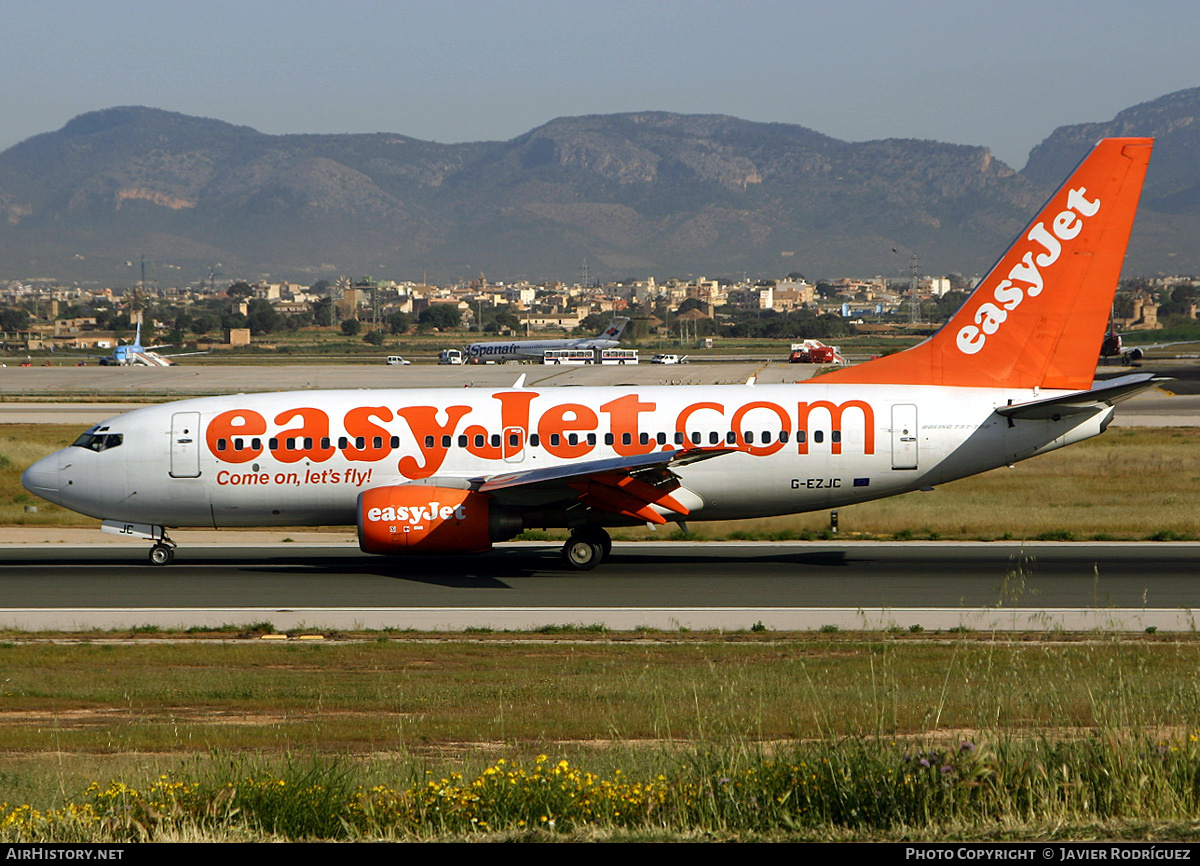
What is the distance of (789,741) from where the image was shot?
12.9 m

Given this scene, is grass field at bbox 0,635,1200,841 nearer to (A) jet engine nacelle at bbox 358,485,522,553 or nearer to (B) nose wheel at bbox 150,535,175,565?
(A) jet engine nacelle at bbox 358,485,522,553

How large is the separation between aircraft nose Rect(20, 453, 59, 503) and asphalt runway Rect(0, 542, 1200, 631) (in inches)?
73.2

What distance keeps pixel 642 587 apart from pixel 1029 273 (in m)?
12.1

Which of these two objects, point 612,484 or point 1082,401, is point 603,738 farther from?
point 1082,401

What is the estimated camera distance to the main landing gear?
2827 centimetres

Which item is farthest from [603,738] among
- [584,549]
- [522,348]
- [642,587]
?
[522,348]

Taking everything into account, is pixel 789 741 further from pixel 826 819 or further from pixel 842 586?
pixel 842 586

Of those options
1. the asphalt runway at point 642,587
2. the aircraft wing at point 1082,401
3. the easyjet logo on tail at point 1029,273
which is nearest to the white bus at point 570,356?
the asphalt runway at point 642,587

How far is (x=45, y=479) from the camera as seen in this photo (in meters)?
29.5

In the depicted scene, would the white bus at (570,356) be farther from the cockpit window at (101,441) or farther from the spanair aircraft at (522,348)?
the cockpit window at (101,441)

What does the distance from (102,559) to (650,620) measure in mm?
16097

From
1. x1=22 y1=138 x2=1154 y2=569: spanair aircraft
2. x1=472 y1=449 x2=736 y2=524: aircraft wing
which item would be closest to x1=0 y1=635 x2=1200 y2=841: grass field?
x1=472 y1=449 x2=736 y2=524: aircraft wing

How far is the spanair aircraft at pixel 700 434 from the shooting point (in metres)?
28.2
